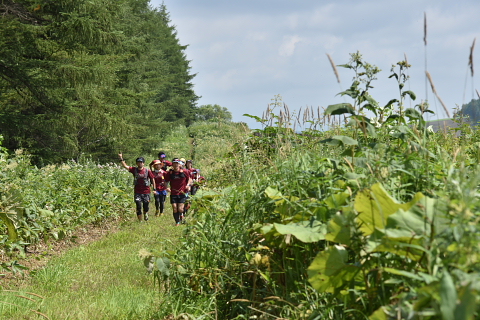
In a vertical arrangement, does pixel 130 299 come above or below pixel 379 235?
below

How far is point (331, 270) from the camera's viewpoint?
2.27 meters

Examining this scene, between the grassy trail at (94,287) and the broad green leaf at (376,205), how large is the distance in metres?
2.54

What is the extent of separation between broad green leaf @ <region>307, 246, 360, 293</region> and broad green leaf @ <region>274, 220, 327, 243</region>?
0.87 ft

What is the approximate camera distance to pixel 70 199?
981cm

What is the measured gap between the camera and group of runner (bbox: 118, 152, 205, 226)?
452 inches

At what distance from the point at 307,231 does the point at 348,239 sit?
0.39 meters

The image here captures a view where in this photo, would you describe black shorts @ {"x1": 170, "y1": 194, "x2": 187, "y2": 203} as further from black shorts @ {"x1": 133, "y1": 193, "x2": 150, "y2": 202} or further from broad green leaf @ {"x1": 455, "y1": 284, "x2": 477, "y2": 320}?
broad green leaf @ {"x1": 455, "y1": 284, "x2": 477, "y2": 320}

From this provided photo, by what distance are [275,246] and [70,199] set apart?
7.59m

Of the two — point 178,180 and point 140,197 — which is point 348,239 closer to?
point 178,180

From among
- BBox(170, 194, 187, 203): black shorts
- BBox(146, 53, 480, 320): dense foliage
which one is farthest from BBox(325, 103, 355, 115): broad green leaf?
BBox(170, 194, 187, 203): black shorts

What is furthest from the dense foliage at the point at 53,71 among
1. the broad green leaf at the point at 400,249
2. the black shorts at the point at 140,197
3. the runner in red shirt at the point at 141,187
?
the broad green leaf at the point at 400,249

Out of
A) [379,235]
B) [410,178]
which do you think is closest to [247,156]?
[410,178]

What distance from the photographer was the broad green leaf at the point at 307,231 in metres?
2.55

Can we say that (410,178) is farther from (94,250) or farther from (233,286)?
(94,250)
